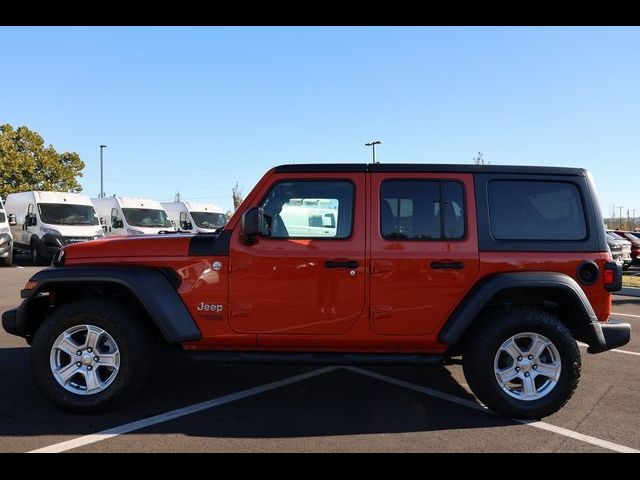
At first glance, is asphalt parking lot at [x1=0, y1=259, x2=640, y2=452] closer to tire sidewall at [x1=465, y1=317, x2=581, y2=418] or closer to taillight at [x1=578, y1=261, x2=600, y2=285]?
tire sidewall at [x1=465, y1=317, x2=581, y2=418]

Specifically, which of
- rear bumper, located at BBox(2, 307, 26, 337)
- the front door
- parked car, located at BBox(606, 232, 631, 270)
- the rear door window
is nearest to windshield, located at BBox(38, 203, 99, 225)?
rear bumper, located at BBox(2, 307, 26, 337)

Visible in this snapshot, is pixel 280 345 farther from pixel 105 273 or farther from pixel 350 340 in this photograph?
pixel 105 273

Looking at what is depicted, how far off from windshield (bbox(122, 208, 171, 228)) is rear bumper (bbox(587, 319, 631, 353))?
17407mm

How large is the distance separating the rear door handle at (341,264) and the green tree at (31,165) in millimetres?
33710

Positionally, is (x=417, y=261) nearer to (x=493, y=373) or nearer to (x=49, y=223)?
(x=493, y=373)

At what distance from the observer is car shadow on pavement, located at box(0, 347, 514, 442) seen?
3578 mm

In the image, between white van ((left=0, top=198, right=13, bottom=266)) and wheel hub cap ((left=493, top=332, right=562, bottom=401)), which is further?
white van ((left=0, top=198, right=13, bottom=266))

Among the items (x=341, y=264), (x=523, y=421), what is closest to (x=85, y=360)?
(x=341, y=264)

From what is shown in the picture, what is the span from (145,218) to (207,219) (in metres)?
2.65

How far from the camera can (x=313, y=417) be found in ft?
12.5

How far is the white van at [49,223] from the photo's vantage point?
16.1 metres
